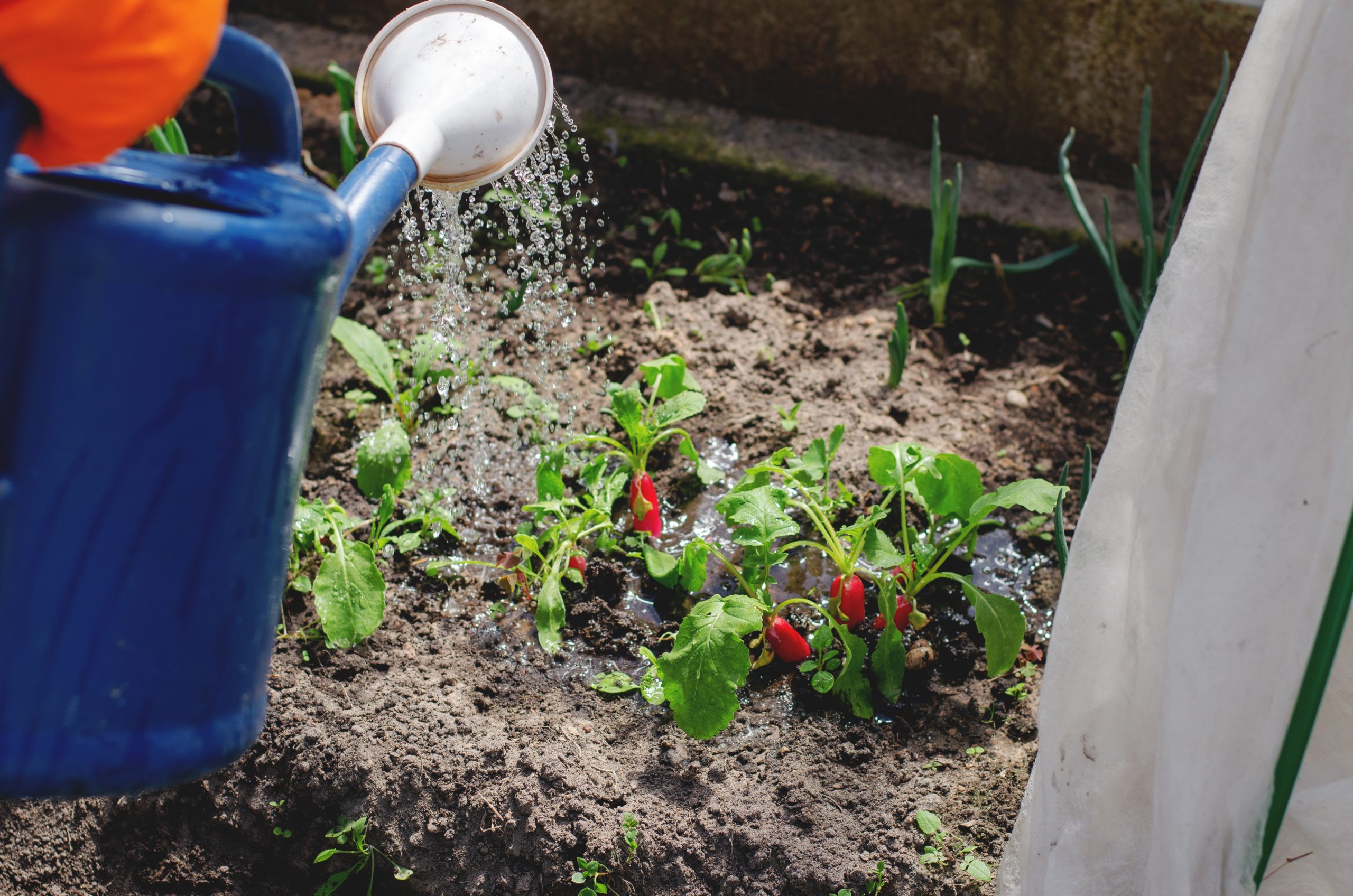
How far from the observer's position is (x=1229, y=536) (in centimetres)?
83

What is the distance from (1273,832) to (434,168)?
924 millimetres

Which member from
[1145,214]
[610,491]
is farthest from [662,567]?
[1145,214]

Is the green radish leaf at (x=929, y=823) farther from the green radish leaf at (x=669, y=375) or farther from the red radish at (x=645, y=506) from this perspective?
the green radish leaf at (x=669, y=375)

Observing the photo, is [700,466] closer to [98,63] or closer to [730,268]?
[730,268]

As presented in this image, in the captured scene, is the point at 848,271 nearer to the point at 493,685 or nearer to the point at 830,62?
the point at 830,62

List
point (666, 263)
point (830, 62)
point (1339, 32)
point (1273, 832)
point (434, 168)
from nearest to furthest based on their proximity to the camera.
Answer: point (1339, 32) < point (1273, 832) < point (434, 168) < point (666, 263) < point (830, 62)

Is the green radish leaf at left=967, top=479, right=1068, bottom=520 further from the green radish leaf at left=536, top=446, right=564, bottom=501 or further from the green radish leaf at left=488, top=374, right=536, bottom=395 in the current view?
the green radish leaf at left=488, top=374, right=536, bottom=395

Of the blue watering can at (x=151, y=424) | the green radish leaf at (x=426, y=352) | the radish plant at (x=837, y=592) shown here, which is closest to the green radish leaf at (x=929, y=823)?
the radish plant at (x=837, y=592)

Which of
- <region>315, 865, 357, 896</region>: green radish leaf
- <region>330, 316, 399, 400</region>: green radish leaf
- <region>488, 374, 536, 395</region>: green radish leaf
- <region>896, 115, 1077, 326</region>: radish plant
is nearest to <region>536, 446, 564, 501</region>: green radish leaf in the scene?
<region>488, 374, 536, 395</region>: green radish leaf

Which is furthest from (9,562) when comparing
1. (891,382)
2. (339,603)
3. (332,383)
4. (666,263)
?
Result: (666,263)

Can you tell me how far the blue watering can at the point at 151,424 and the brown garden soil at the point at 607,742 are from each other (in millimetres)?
712

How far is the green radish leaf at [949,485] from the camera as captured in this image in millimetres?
1510

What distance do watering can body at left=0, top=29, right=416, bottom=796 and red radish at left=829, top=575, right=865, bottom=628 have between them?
1.01 metres

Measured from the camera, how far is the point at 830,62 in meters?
2.44
